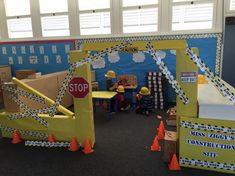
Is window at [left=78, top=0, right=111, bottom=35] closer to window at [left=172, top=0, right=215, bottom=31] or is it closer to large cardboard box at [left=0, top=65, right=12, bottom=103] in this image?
window at [left=172, top=0, right=215, bottom=31]

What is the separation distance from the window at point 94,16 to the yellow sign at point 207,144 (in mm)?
4012

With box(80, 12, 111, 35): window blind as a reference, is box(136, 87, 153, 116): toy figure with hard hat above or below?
below

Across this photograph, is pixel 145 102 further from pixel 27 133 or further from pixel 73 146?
pixel 27 133

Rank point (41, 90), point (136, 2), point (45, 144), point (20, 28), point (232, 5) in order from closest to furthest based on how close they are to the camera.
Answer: point (45, 144)
point (41, 90)
point (232, 5)
point (136, 2)
point (20, 28)

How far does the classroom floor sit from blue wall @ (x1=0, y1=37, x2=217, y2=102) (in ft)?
7.36

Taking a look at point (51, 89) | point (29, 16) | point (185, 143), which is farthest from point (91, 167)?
point (29, 16)

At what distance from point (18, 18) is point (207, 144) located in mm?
6459

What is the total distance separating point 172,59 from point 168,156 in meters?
3.12

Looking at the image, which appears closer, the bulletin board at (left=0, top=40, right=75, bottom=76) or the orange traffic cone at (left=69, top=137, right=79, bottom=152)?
the orange traffic cone at (left=69, top=137, right=79, bottom=152)

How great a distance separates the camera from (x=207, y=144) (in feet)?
7.80

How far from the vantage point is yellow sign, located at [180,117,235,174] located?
90.4 inches

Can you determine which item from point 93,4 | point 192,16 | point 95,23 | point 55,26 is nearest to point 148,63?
point 192,16

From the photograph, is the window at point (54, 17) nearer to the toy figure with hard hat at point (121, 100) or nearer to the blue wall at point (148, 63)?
the blue wall at point (148, 63)

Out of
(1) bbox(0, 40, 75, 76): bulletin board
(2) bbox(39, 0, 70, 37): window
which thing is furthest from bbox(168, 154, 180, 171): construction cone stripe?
(2) bbox(39, 0, 70, 37): window
